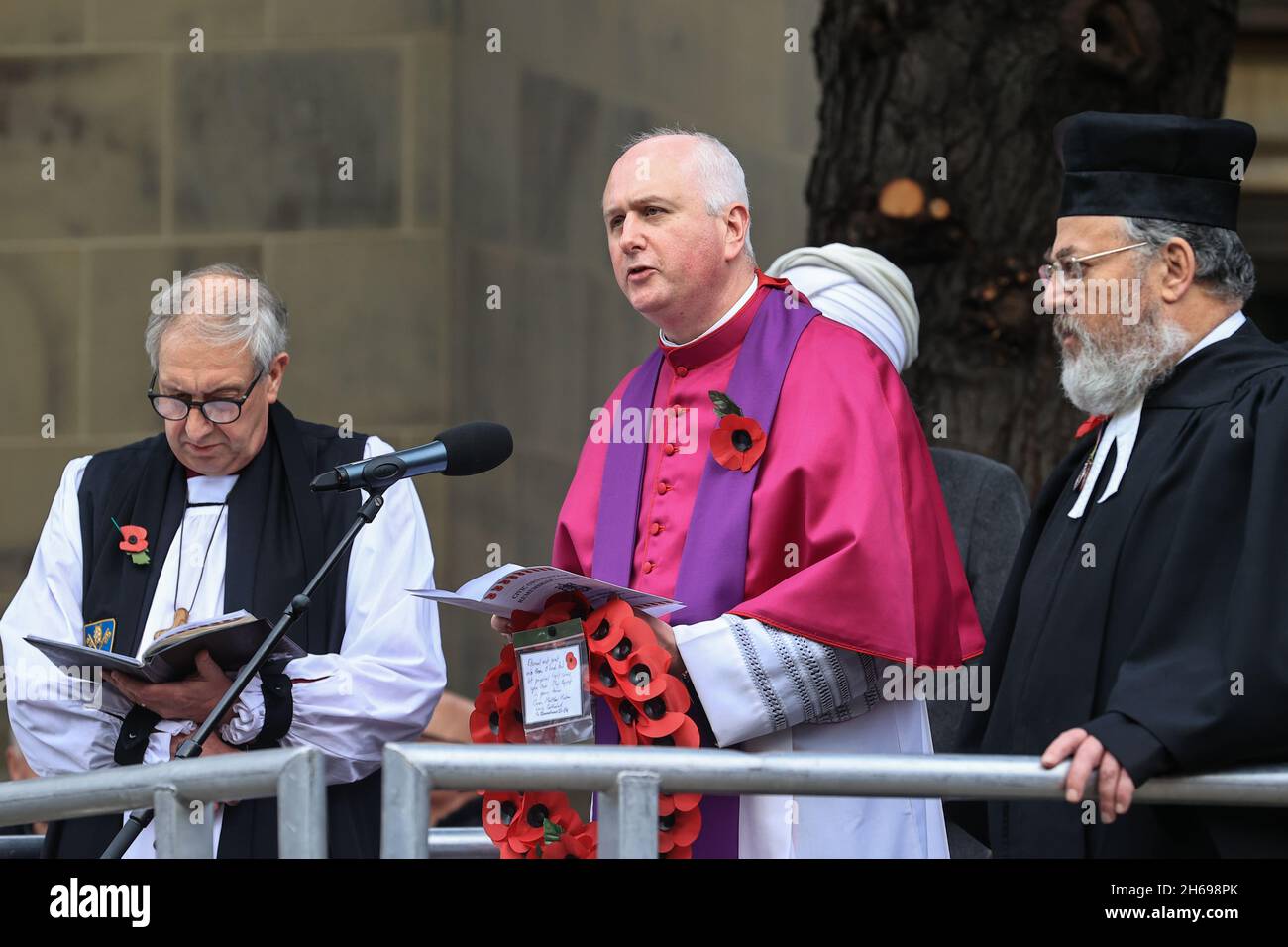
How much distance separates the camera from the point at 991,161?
6.53 meters

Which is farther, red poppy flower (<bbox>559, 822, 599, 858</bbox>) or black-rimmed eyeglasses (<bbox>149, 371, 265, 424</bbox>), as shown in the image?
black-rimmed eyeglasses (<bbox>149, 371, 265, 424</bbox>)

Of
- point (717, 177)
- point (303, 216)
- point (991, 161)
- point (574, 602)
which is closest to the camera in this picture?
point (574, 602)

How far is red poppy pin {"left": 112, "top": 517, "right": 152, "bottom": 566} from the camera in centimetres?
496

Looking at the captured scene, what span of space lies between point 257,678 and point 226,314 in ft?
2.79

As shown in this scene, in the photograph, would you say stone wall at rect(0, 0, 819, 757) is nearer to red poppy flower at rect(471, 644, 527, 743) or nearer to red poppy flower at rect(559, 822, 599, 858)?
red poppy flower at rect(471, 644, 527, 743)

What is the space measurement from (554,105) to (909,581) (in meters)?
4.67

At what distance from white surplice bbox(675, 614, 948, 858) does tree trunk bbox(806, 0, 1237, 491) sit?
217 cm

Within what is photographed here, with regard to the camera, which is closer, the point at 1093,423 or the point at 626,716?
the point at 626,716

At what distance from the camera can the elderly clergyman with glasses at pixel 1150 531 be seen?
376cm

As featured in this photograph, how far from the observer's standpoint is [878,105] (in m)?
6.61

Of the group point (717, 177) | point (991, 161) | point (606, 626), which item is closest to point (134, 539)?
point (606, 626)

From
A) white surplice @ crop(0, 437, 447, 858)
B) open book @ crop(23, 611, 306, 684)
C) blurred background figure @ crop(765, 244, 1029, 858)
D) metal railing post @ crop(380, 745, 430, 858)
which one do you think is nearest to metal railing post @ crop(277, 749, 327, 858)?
metal railing post @ crop(380, 745, 430, 858)

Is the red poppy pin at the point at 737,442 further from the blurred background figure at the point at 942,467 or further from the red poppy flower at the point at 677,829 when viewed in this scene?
the blurred background figure at the point at 942,467

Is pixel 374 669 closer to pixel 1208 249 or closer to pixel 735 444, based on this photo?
pixel 735 444
